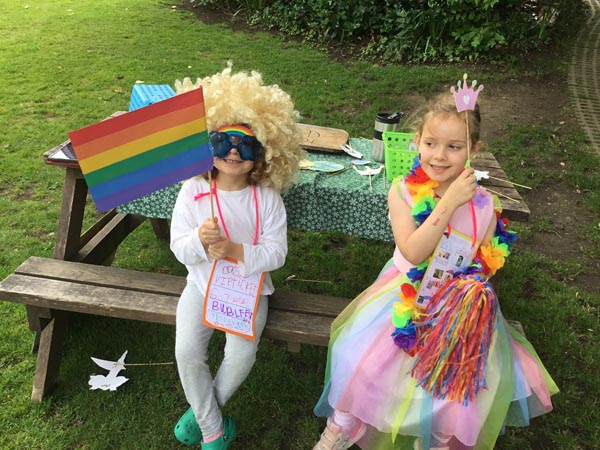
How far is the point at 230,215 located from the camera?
7.71ft

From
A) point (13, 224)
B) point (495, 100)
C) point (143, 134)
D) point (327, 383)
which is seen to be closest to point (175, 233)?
point (143, 134)

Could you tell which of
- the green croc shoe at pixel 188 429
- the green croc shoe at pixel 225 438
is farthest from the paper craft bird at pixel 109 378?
the green croc shoe at pixel 225 438

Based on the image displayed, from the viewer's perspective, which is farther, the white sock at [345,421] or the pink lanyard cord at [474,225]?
the white sock at [345,421]

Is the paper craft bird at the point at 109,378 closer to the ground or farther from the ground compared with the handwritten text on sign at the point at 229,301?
closer to the ground

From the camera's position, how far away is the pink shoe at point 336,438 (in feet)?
7.55

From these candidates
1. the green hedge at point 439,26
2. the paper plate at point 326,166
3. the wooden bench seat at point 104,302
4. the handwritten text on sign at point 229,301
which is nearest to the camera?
the handwritten text on sign at point 229,301

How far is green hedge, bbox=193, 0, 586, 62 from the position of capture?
778cm

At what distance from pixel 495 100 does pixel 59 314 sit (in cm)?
604

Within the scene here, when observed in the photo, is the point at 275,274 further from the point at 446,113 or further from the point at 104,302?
the point at 446,113

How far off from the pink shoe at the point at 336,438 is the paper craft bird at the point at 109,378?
1199 mm

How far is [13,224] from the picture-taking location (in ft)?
13.6

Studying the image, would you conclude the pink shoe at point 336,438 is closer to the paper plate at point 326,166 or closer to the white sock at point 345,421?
the white sock at point 345,421

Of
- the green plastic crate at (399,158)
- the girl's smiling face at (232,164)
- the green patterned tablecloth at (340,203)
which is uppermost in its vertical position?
the girl's smiling face at (232,164)

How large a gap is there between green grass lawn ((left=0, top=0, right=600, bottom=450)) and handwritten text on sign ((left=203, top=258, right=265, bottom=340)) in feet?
2.16
